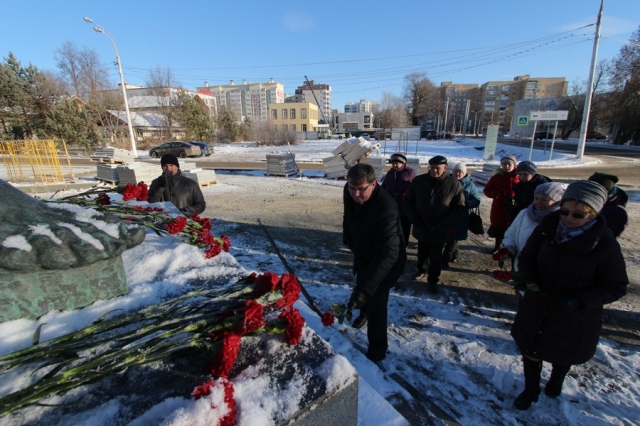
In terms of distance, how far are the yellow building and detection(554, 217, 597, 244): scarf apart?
65153 millimetres

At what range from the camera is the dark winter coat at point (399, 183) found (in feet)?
14.0

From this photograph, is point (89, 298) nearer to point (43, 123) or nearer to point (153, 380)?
point (153, 380)

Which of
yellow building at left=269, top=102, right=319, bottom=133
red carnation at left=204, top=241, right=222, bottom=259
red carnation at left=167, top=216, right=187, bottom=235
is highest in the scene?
yellow building at left=269, top=102, right=319, bottom=133

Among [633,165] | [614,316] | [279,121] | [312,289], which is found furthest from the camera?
[279,121]

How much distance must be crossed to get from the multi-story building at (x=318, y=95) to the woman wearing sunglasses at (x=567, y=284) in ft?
304

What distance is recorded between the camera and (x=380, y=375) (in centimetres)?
226

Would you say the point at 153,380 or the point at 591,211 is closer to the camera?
the point at 153,380

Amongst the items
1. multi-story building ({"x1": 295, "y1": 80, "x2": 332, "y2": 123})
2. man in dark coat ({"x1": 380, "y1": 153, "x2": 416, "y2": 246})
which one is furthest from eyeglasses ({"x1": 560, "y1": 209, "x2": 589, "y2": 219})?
multi-story building ({"x1": 295, "y1": 80, "x2": 332, "y2": 123})

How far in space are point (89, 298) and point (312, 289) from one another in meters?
2.48

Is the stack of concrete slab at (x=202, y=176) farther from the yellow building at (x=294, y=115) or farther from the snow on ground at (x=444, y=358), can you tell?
the yellow building at (x=294, y=115)

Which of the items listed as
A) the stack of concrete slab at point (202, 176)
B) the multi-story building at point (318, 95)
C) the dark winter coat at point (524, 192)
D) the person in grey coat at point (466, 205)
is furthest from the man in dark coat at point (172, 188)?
the multi-story building at point (318, 95)

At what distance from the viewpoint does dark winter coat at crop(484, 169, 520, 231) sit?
404 cm

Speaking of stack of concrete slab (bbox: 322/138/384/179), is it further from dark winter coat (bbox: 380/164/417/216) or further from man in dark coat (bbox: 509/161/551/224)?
man in dark coat (bbox: 509/161/551/224)

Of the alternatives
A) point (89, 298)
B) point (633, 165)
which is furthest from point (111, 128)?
point (633, 165)
